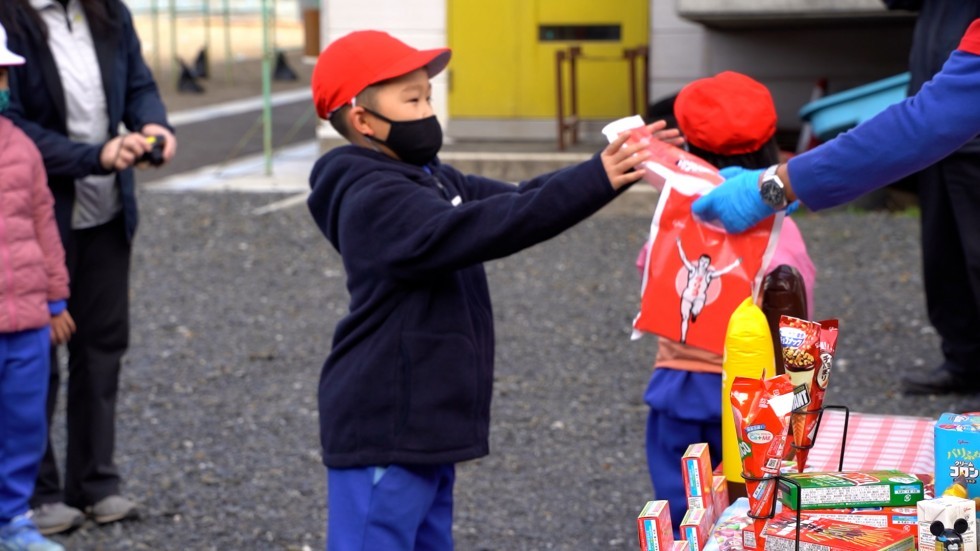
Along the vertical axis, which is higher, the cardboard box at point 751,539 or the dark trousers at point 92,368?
the cardboard box at point 751,539

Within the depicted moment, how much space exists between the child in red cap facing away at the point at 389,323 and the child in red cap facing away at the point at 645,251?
283 millimetres

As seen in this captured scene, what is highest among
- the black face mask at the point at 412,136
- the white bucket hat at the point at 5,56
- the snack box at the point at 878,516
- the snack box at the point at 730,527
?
the white bucket hat at the point at 5,56

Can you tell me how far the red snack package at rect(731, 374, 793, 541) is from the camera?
6.63 ft

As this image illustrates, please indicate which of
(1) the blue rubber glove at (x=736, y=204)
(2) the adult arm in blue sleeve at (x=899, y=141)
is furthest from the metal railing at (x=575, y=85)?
(2) the adult arm in blue sleeve at (x=899, y=141)

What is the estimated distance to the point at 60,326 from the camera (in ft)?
13.5

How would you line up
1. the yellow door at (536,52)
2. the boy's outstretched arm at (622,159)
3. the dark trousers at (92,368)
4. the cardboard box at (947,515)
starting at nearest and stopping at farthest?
the cardboard box at (947,515)
the boy's outstretched arm at (622,159)
the dark trousers at (92,368)
the yellow door at (536,52)

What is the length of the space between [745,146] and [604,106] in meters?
8.95

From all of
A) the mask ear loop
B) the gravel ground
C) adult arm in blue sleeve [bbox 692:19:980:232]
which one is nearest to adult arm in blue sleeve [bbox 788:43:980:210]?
adult arm in blue sleeve [bbox 692:19:980:232]

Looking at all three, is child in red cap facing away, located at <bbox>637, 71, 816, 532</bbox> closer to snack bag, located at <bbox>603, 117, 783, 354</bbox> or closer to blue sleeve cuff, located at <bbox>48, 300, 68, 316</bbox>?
snack bag, located at <bbox>603, 117, 783, 354</bbox>

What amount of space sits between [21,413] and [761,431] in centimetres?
270

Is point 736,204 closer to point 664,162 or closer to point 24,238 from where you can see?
point 664,162

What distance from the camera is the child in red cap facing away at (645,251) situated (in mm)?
3150

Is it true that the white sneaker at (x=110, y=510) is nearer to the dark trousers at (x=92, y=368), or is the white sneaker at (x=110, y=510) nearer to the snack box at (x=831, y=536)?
the dark trousers at (x=92, y=368)

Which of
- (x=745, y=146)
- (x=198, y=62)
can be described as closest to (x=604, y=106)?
(x=745, y=146)
